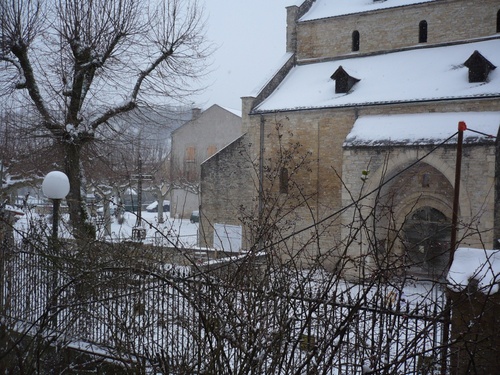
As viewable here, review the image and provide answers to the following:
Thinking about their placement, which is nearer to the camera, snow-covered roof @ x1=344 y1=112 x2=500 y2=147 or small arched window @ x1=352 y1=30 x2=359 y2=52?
snow-covered roof @ x1=344 y1=112 x2=500 y2=147

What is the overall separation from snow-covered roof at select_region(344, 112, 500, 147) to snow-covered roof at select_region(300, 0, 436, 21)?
5600 millimetres

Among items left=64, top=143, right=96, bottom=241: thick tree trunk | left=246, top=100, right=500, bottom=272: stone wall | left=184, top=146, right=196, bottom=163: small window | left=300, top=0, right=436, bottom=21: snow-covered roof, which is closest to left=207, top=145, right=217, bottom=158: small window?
left=184, top=146, right=196, bottom=163: small window

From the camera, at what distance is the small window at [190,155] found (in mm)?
37625

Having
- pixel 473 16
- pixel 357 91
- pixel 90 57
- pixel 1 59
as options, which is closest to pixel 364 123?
pixel 357 91

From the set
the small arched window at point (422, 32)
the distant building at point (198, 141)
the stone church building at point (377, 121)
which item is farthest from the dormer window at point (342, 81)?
the distant building at point (198, 141)

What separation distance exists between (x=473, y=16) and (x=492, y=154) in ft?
22.3

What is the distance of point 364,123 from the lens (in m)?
16.5

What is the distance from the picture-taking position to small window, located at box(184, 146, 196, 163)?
3762 cm

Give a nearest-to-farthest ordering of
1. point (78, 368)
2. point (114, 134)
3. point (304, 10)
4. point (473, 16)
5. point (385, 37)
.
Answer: point (78, 368) < point (114, 134) < point (473, 16) < point (385, 37) < point (304, 10)

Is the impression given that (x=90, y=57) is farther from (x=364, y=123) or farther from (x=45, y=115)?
(x=364, y=123)

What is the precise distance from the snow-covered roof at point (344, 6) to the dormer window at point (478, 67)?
4.34 meters

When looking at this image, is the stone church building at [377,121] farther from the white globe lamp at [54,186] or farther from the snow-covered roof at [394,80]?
the white globe lamp at [54,186]

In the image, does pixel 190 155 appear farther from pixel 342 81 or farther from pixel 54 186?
pixel 54 186

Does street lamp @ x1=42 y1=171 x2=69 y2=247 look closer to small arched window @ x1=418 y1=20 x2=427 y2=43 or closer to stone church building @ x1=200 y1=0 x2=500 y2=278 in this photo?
stone church building @ x1=200 y1=0 x2=500 y2=278
